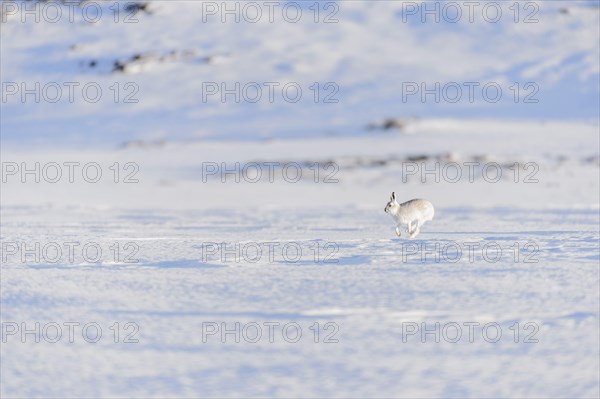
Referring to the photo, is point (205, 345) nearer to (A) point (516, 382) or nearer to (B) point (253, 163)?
(A) point (516, 382)

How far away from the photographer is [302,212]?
44.8 ft

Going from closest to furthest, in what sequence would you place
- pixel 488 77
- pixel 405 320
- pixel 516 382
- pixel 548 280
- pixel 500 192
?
pixel 516 382 → pixel 405 320 → pixel 548 280 → pixel 500 192 → pixel 488 77

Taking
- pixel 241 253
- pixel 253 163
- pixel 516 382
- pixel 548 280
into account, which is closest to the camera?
pixel 516 382

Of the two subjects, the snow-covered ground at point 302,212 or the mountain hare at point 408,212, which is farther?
the mountain hare at point 408,212

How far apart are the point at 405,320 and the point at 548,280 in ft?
5.24

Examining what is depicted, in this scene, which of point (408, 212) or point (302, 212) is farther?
point (302, 212)

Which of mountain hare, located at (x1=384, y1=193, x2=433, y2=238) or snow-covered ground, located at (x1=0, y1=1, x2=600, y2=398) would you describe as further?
mountain hare, located at (x1=384, y1=193, x2=433, y2=238)

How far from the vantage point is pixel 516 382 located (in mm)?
5016

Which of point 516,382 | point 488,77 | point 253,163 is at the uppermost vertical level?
point 488,77

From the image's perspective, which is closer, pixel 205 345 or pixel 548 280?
pixel 205 345

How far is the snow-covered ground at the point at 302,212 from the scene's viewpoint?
17.9 ft

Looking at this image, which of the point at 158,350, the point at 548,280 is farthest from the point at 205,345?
the point at 548,280

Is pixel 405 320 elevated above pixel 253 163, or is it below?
below

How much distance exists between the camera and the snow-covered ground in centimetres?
545
